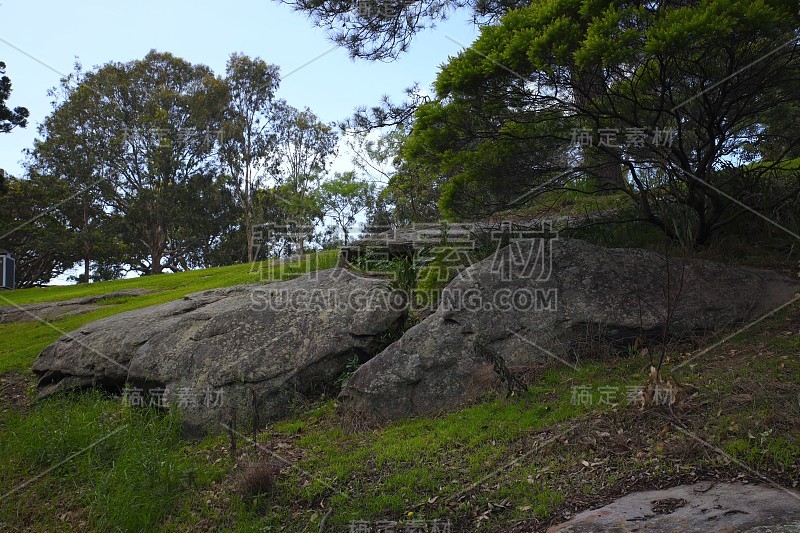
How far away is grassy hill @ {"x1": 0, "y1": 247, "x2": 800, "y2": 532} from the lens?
4.31 meters

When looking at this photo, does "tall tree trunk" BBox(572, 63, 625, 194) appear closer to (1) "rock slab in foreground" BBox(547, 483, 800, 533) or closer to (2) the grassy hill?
(2) the grassy hill

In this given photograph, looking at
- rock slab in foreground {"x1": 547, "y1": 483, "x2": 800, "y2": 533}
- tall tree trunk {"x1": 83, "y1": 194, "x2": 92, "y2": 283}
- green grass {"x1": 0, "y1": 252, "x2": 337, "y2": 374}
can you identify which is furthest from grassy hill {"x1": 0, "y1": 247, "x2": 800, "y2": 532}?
tall tree trunk {"x1": 83, "y1": 194, "x2": 92, "y2": 283}

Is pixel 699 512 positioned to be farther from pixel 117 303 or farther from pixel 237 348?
pixel 117 303

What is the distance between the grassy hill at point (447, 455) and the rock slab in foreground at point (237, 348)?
13.3 inches

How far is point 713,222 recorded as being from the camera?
7.96 meters

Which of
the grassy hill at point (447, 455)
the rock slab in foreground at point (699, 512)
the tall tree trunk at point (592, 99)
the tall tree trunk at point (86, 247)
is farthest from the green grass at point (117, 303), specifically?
the tall tree trunk at point (86, 247)

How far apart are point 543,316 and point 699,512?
129 inches

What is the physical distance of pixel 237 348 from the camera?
7.42 m

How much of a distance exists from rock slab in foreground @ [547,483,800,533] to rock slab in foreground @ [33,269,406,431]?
155 inches

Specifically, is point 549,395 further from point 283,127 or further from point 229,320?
point 283,127

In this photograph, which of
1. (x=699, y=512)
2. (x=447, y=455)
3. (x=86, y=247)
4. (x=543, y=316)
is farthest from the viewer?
(x=86, y=247)

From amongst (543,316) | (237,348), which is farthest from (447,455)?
(237,348)

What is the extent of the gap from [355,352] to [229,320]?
1760 millimetres

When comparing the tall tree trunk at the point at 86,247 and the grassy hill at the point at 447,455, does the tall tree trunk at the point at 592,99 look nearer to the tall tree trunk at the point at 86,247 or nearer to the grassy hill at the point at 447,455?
the grassy hill at the point at 447,455
